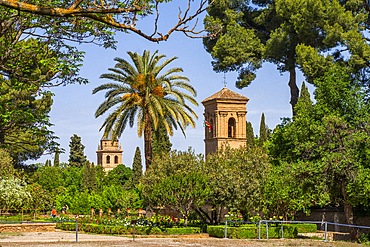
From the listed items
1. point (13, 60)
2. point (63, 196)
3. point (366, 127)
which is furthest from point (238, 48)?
point (63, 196)

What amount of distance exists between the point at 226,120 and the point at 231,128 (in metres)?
1.84

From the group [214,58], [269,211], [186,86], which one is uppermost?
[214,58]

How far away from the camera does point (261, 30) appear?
39625mm

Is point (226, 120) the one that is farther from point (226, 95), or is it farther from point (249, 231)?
point (249, 231)

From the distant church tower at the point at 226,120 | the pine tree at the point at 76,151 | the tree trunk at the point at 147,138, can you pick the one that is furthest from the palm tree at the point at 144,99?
the pine tree at the point at 76,151

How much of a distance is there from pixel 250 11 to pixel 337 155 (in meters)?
19.3

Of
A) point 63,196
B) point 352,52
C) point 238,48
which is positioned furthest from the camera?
point 63,196

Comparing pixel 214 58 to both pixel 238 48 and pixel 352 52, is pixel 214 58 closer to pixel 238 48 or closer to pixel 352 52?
pixel 238 48

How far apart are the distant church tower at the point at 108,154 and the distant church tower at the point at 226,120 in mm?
74122

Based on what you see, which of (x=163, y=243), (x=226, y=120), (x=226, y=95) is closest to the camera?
(x=163, y=243)

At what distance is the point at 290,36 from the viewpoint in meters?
35.6

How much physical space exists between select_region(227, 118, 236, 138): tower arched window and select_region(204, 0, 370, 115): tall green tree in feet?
46.4

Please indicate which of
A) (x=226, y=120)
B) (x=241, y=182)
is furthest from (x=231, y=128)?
(x=241, y=182)

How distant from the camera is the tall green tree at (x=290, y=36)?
3278 centimetres
